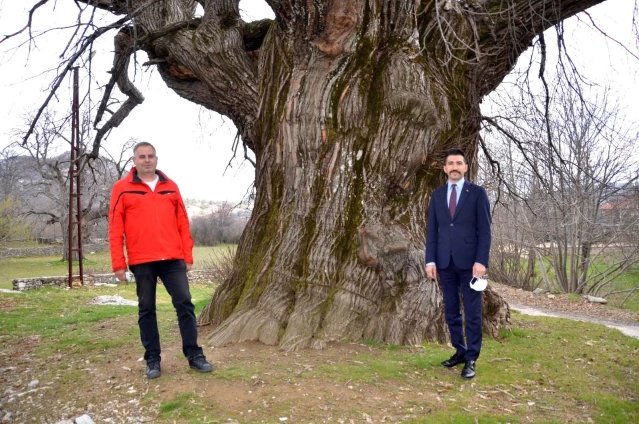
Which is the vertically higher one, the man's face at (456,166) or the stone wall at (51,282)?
the man's face at (456,166)

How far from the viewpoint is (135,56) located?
6.24 m

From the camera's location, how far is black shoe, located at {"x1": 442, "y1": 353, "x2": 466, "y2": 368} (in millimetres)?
4344

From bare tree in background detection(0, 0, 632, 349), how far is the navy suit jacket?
705 mm

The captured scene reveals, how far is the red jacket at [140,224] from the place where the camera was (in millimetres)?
4078

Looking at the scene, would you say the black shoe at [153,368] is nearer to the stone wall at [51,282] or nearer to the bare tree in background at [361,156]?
the bare tree in background at [361,156]

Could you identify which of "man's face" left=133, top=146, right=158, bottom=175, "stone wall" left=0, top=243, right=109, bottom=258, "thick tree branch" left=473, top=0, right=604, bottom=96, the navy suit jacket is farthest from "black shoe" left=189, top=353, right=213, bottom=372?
"stone wall" left=0, top=243, right=109, bottom=258

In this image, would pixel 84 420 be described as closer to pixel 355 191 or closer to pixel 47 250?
pixel 355 191

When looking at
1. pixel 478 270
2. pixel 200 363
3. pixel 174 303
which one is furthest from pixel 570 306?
pixel 174 303

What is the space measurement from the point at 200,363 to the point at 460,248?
236 cm

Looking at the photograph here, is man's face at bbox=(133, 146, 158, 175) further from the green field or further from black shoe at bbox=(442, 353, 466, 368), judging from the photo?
the green field

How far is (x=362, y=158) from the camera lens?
5094 mm

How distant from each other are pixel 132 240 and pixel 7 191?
4097 centimetres

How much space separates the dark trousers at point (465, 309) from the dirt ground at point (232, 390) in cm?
26

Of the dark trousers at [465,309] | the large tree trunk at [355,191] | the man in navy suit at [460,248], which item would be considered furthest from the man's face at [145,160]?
the dark trousers at [465,309]
